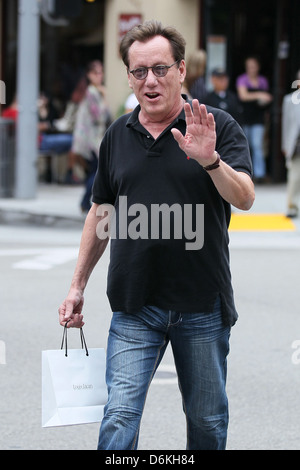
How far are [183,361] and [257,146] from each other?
13626 millimetres

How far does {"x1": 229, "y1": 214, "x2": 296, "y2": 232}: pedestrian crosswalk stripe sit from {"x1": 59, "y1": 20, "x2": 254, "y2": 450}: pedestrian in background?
29.8ft

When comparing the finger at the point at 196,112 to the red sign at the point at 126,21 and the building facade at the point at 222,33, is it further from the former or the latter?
the red sign at the point at 126,21

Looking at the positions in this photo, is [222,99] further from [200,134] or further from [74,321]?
[200,134]

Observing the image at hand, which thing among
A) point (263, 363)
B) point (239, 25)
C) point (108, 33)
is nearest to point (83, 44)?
point (108, 33)

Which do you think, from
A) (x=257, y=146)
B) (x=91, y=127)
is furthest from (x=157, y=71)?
(x=257, y=146)

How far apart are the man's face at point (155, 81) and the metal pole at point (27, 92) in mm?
11106

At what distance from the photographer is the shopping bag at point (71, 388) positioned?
3.84m

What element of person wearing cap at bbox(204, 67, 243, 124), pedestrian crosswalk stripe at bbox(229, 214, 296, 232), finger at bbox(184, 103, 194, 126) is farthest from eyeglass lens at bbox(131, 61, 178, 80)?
pedestrian crosswalk stripe at bbox(229, 214, 296, 232)

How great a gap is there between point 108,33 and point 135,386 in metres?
14.7

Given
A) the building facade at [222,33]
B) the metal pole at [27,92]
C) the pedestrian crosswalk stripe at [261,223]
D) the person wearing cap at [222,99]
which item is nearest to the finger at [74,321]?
the person wearing cap at [222,99]

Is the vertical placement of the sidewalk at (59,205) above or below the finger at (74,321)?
below

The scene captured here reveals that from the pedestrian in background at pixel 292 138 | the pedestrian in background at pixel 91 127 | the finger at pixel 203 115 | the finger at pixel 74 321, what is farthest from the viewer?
the pedestrian in background at pixel 91 127

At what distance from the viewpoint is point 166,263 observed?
3.78 metres

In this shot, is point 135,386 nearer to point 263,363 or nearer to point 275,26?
point 263,363
